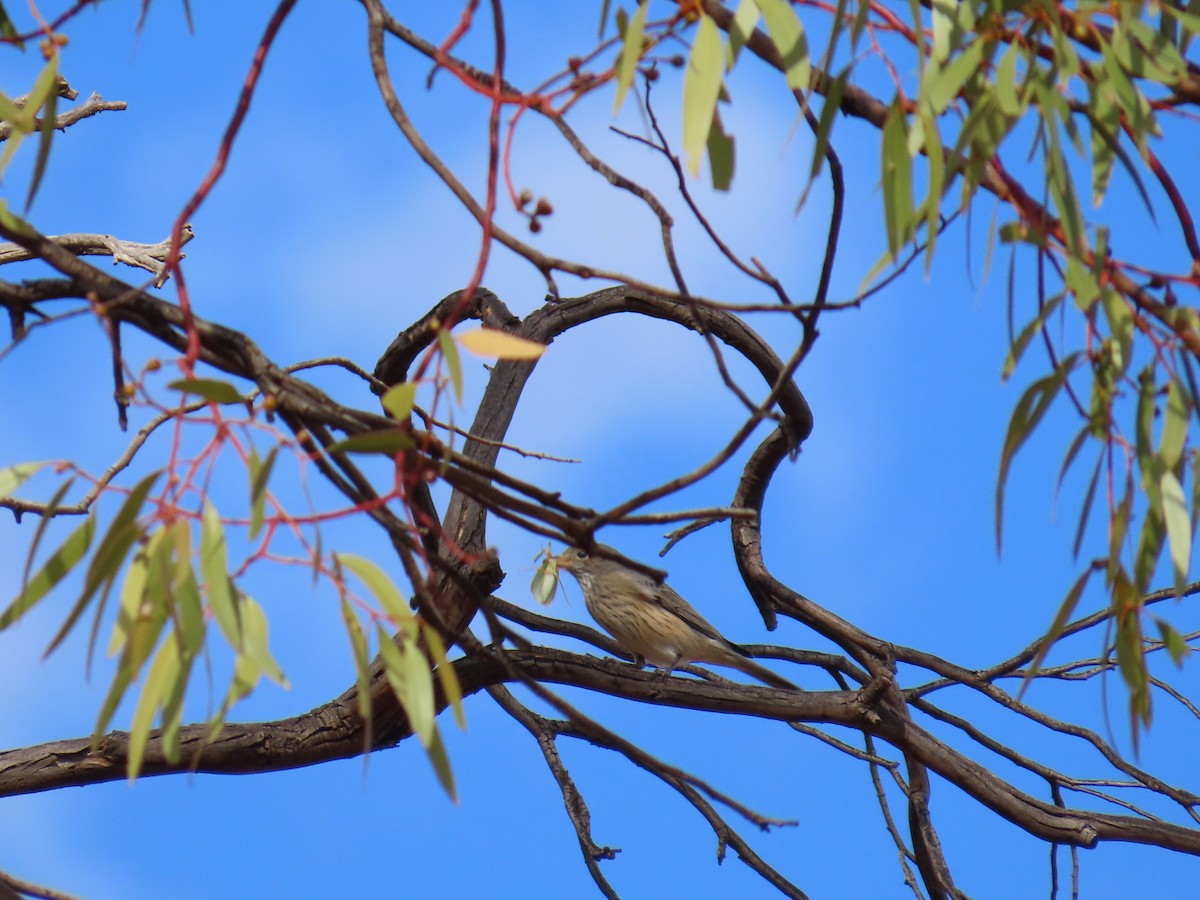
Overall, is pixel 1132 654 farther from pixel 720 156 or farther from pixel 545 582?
pixel 545 582

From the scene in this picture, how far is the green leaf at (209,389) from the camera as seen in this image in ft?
4.93

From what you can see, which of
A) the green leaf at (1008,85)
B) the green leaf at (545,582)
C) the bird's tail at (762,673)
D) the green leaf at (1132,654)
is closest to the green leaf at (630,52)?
the green leaf at (1008,85)

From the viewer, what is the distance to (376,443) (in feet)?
4.99

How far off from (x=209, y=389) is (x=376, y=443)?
201 millimetres

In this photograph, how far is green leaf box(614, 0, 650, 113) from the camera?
1.57m

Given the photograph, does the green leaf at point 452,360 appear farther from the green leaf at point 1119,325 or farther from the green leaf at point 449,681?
the green leaf at point 1119,325

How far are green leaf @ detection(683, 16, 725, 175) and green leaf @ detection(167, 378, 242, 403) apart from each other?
0.61 meters

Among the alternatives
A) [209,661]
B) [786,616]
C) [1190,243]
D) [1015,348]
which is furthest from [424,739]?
[786,616]

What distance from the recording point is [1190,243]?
6.38 ft

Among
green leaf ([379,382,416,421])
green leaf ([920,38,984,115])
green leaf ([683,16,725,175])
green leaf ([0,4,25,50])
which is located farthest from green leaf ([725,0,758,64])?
green leaf ([0,4,25,50])

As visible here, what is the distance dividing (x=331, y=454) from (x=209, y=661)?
0.30 m

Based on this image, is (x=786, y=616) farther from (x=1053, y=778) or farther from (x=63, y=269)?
(x=63, y=269)

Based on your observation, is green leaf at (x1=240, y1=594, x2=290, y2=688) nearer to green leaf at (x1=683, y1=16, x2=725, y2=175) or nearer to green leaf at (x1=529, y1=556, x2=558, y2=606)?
green leaf at (x1=683, y1=16, x2=725, y2=175)

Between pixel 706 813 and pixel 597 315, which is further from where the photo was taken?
pixel 597 315
